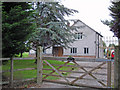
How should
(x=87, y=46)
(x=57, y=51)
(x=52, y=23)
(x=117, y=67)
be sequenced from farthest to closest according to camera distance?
1. (x=57, y=51)
2. (x=87, y=46)
3. (x=52, y=23)
4. (x=117, y=67)

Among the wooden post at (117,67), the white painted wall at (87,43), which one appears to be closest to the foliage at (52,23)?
the wooden post at (117,67)

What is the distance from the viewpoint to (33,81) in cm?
598

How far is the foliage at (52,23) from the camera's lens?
12.2 metres

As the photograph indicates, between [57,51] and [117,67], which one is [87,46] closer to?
[57,51]

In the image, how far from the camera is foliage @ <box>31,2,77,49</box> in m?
12.2

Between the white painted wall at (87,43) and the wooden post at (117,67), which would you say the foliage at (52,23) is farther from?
the white painted wall at (87,43)

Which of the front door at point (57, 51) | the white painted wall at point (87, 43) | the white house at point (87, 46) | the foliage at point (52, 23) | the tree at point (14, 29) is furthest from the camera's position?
the front door at point (57, 51)

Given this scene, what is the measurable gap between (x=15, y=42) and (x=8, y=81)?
5.08 ft

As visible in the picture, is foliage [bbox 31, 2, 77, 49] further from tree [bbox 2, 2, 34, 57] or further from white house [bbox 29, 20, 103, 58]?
white house [bbox 29, 20, 103, 58]

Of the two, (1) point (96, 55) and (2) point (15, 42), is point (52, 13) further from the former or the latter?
(1) point (96, 55)

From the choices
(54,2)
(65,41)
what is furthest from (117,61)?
(54,2)

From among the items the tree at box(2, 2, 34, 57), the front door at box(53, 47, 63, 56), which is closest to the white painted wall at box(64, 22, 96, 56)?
the front door at box(53, 47, 63, 56)

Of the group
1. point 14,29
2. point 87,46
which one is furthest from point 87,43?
point 14,29

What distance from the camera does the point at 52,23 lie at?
12.3 meters
